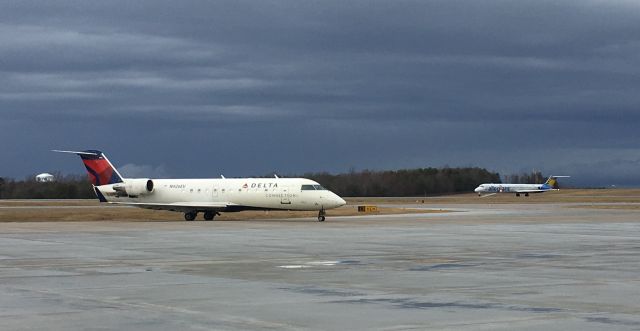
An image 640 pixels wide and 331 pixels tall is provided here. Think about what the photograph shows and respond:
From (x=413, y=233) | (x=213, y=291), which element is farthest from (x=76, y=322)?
(x=413, y=233)

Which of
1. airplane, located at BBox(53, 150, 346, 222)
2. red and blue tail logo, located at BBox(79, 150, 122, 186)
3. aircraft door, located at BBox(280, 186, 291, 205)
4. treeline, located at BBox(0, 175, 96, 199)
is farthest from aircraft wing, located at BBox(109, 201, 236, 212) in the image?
treeline, located at BBox(0, 175, 96, 199)

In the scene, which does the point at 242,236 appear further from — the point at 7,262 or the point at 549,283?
the point at 549,283

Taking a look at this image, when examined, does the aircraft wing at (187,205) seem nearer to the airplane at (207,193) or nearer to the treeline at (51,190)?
the airplane at (207,193)

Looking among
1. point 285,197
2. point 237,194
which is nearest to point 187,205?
point 237,194

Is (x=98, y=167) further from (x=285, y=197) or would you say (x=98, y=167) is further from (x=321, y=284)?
(x=321, y=284)

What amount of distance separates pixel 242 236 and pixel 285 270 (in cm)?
1687

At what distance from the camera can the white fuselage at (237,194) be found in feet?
197

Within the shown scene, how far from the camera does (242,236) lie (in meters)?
39.8

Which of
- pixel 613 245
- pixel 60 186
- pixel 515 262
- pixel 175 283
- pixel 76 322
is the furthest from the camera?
pixel 60 186

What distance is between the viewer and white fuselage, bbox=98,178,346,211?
60.1m

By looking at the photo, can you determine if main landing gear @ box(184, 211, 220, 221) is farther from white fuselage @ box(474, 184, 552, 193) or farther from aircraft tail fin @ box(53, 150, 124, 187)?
white fuselage @ box(474, 184, 552, 193)

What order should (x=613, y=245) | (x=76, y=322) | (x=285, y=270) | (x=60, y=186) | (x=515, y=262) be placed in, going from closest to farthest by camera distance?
(x=76, y=322) < (x=285, y=270) < (x=515, y=262) < (x=613, y=245) < (x=60, y=186)

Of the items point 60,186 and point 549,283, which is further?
point 60,186

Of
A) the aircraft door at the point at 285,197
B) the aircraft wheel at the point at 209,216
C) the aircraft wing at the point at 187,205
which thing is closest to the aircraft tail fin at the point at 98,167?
the aircraft wing at the point at 187,205
